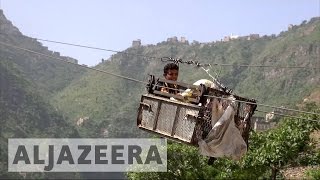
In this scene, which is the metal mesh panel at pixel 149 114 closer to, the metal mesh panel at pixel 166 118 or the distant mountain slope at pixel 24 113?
the metal mesh panel at pixel 166 118

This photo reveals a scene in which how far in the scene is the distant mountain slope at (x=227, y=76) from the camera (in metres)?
122

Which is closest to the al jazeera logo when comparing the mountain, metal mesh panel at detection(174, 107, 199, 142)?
the mountain

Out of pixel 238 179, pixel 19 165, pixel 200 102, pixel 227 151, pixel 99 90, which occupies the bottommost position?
pixel 19 165

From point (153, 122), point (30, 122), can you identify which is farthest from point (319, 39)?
point (153, 122)

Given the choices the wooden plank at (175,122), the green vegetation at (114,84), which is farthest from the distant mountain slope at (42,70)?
the wooden plank at (175,122)

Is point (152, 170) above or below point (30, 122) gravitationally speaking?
above

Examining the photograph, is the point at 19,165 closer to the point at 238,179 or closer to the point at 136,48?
the point at 238,179

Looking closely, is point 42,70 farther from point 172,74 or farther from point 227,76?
point 172,74

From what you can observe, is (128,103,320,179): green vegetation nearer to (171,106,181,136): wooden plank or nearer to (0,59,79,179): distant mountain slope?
(171,106,181,136): wooden plank

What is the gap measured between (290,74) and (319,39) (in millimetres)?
13474

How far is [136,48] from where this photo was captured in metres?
197

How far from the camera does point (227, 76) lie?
131750mm

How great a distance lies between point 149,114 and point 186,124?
1.04 metres

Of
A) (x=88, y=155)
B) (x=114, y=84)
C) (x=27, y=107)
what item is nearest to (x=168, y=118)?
(x=88, y=155)
